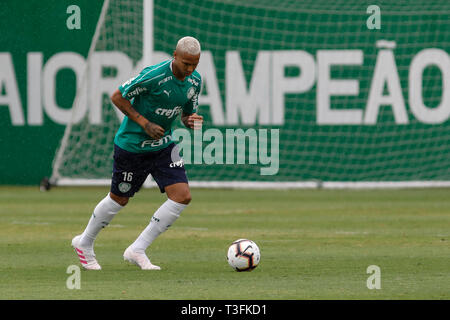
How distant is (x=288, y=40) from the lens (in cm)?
2217

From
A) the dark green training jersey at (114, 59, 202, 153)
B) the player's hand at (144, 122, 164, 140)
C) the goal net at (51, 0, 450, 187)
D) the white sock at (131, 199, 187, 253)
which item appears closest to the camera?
the player's hand at (144, 122, 164, 140)

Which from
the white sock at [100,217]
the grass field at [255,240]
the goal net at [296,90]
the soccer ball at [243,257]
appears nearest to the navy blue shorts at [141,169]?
the white sock at [100,217]

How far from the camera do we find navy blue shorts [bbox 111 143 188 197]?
9.69 metres

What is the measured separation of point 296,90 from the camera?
22156 millimetres

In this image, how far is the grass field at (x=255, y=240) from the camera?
8.11m

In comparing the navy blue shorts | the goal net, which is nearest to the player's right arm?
the navy blue shorts

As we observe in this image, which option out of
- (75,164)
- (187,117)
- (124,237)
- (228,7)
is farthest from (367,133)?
(187,117)

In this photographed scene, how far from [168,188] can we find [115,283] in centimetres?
149

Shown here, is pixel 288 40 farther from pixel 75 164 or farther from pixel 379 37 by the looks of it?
pixel 75 164

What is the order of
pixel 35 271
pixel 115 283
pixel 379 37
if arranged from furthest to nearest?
pixel 379 37, pixel 35 271, pixel 115 283

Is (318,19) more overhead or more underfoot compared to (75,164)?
more overhead

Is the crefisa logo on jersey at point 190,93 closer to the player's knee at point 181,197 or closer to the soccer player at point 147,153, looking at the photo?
the soccer player at point 147,153

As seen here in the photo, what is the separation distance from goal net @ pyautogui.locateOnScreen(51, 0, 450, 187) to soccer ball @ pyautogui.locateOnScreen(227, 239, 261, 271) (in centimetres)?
1231

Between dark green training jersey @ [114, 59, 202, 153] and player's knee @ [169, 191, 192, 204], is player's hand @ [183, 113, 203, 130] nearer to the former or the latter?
dark green training jersey @ [114, 59, 202, 153]
